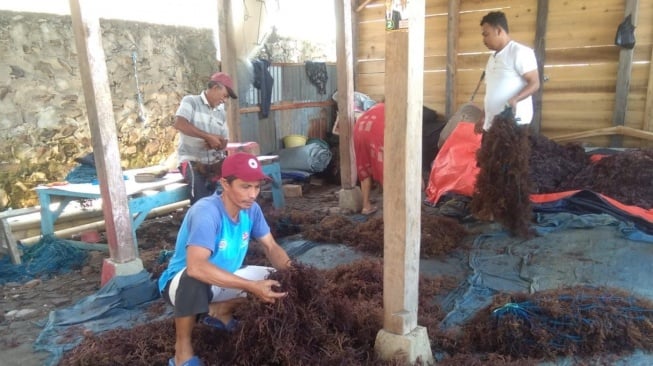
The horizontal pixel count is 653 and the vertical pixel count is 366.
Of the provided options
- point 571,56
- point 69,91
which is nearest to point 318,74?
point 571,56

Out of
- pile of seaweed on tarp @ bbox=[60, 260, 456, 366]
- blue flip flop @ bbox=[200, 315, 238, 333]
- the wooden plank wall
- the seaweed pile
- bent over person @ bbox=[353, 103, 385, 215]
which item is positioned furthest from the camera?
the wooden plank wall

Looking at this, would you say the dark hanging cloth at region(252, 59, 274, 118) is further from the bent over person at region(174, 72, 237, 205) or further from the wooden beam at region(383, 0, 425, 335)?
the wooden beam at region(383, 0, 425, 335)

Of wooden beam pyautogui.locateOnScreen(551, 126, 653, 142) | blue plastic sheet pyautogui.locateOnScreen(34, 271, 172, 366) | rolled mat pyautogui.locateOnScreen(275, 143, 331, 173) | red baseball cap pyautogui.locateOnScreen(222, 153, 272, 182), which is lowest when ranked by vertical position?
blue plastic sheet pyautogui.locateOnScreen(34, 271, 172, 366)

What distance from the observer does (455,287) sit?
148 inches

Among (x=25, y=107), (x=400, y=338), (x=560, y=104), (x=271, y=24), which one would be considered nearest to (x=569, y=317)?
(x=400, y=338)

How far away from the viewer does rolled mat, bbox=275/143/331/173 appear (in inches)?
308

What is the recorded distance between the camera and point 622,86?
6.61 metres

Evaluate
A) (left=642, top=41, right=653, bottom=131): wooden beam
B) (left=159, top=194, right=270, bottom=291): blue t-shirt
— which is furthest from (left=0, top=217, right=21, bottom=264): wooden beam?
(left=642, top=41, right=653, bottom=131): wooden beam

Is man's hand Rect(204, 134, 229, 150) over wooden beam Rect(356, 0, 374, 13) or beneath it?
beneath

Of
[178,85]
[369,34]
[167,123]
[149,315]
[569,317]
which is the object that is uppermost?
[369,34]

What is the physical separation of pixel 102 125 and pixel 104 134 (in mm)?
69

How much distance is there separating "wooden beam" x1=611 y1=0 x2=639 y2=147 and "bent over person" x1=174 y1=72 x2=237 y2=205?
5254mm

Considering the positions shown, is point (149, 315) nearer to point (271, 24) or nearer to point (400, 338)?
point (400, 338)

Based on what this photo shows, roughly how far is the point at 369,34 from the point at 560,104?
11.9 feet
